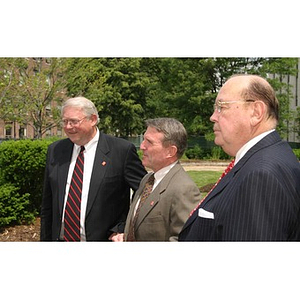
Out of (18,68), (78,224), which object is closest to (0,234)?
(78,224)

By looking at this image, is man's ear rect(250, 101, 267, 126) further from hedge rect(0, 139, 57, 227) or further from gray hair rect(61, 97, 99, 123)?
hedge rect(0, 139, 57, 227)

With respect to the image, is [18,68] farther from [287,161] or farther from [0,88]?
[287,161]

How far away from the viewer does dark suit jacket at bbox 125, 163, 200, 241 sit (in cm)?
266

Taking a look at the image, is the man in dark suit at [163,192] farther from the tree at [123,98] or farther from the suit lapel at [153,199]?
the tree at [123,98]

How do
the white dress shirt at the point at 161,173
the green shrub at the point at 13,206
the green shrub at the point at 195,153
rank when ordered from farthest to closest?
the green shrub at the point at 195,153
the green shrub at the point at 13,206
the white dress shirt at the point at 161,173

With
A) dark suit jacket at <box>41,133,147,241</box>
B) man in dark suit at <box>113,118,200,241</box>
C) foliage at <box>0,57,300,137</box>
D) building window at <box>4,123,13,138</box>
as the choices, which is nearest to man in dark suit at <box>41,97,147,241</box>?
dark suit jacket at <box>41,133,147,241</box>

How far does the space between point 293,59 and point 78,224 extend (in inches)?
947

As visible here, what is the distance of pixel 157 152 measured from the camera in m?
2.97

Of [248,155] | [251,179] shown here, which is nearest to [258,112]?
[248,155]

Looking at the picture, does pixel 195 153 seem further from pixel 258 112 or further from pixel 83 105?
pixel 258 112

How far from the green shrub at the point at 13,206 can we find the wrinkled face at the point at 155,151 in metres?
4.41

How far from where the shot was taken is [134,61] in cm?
A: 3216

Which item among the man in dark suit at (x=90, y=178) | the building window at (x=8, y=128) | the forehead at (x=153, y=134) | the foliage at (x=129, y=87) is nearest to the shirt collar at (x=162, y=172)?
the forehead at (x=153, y=134)

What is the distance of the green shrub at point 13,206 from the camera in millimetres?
6629
